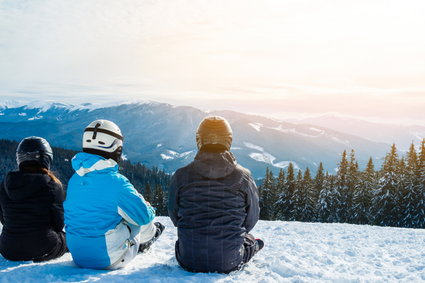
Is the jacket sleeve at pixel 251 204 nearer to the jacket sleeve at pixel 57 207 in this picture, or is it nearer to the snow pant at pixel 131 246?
the snow pant at pixel 131 246

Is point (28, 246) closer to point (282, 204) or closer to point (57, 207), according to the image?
point (57, 207)

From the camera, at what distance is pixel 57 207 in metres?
5.90

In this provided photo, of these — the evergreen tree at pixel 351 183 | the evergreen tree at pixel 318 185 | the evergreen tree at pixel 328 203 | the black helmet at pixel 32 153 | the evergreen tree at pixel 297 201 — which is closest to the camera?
the black helmet at pixel 32 153

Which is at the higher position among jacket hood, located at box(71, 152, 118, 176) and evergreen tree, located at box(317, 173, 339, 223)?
jacket hood, located at box(71, 152, 118, 176)

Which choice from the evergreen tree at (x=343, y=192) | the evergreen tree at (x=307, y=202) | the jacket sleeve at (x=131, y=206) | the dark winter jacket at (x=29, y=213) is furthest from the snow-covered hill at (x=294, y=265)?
the evergreen tree at (x=307, y=202)

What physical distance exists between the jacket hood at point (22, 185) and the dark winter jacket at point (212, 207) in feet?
7.33

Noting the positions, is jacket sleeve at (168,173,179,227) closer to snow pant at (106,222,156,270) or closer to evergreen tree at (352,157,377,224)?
snow pant at (106,222,156,270)

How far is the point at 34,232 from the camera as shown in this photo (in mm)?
5883

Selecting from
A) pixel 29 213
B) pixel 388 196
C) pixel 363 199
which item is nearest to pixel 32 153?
pixel 29 213

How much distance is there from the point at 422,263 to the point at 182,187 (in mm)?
5829

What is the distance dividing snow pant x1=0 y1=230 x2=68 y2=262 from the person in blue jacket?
0.71m

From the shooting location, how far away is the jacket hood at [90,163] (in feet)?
17.1

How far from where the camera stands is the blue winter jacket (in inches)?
207

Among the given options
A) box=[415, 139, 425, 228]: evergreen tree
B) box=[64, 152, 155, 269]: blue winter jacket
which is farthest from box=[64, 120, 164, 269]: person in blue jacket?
box=[415, 139, 425, 228]: evergreen tree
